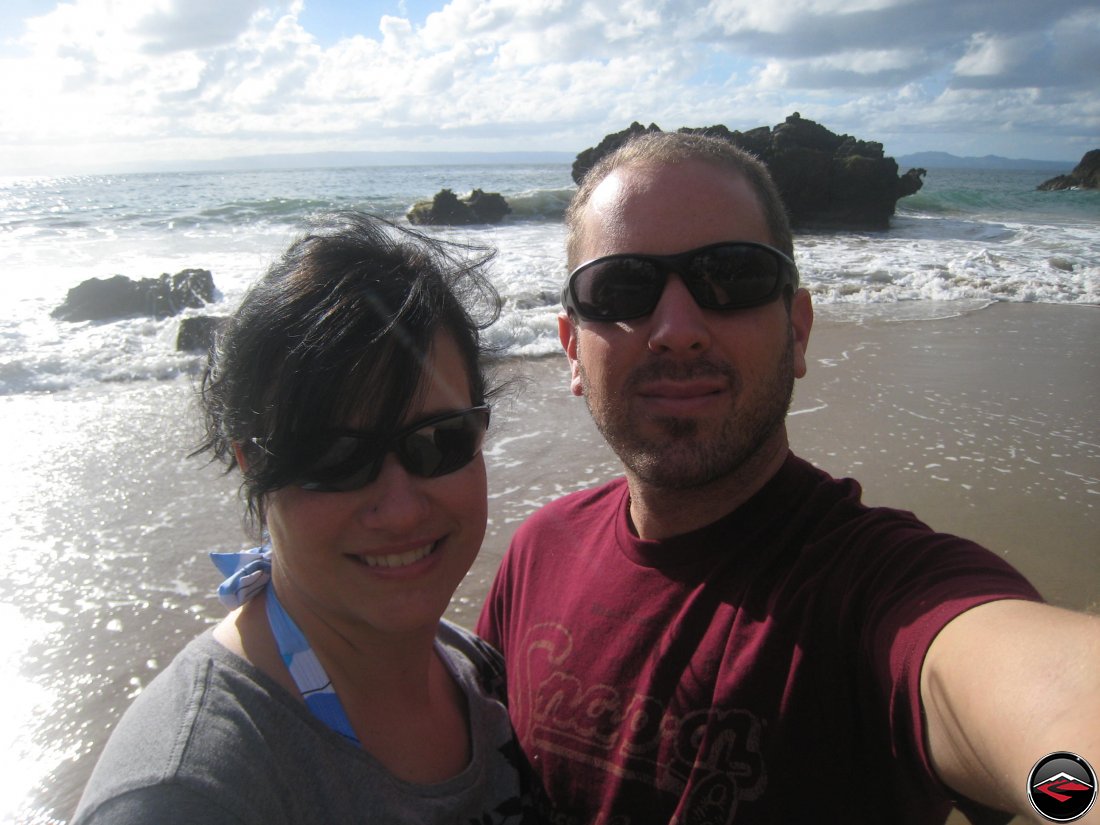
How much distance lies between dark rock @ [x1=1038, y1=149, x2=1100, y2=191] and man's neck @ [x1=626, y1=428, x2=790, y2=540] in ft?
201


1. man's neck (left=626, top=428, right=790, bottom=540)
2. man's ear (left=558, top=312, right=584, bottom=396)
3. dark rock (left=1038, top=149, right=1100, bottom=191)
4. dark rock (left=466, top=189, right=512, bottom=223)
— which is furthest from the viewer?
dark rock (left=1038, top=149, right=1100, bottom=191)

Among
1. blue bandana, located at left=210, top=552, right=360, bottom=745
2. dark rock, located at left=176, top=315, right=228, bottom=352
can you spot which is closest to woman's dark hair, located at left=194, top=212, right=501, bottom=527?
blue bandana, located at left=210, top=552, right=360, bottom=745

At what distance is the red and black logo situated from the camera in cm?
101

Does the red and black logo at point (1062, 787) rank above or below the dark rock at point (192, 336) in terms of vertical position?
above

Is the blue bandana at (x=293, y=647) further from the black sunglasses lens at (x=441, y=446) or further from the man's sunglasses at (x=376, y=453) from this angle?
the black sunglasses lens at (x=441, y=446)

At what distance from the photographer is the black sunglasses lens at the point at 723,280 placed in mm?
2076

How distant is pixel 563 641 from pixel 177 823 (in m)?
1.00

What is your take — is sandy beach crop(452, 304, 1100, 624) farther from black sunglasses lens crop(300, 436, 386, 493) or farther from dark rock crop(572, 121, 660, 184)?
dark rock crop(572, 121, 660, 184)

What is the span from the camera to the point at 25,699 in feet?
11.7

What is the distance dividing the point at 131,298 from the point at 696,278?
521 inches

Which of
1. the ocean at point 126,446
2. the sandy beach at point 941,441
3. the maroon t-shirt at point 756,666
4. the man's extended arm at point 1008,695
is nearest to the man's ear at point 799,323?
the maroon t-shirt at point 756,666

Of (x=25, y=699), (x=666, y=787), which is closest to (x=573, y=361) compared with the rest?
(x=666, y=787)

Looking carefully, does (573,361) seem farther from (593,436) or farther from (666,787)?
(593,436)

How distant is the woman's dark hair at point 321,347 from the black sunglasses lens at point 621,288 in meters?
0.55
